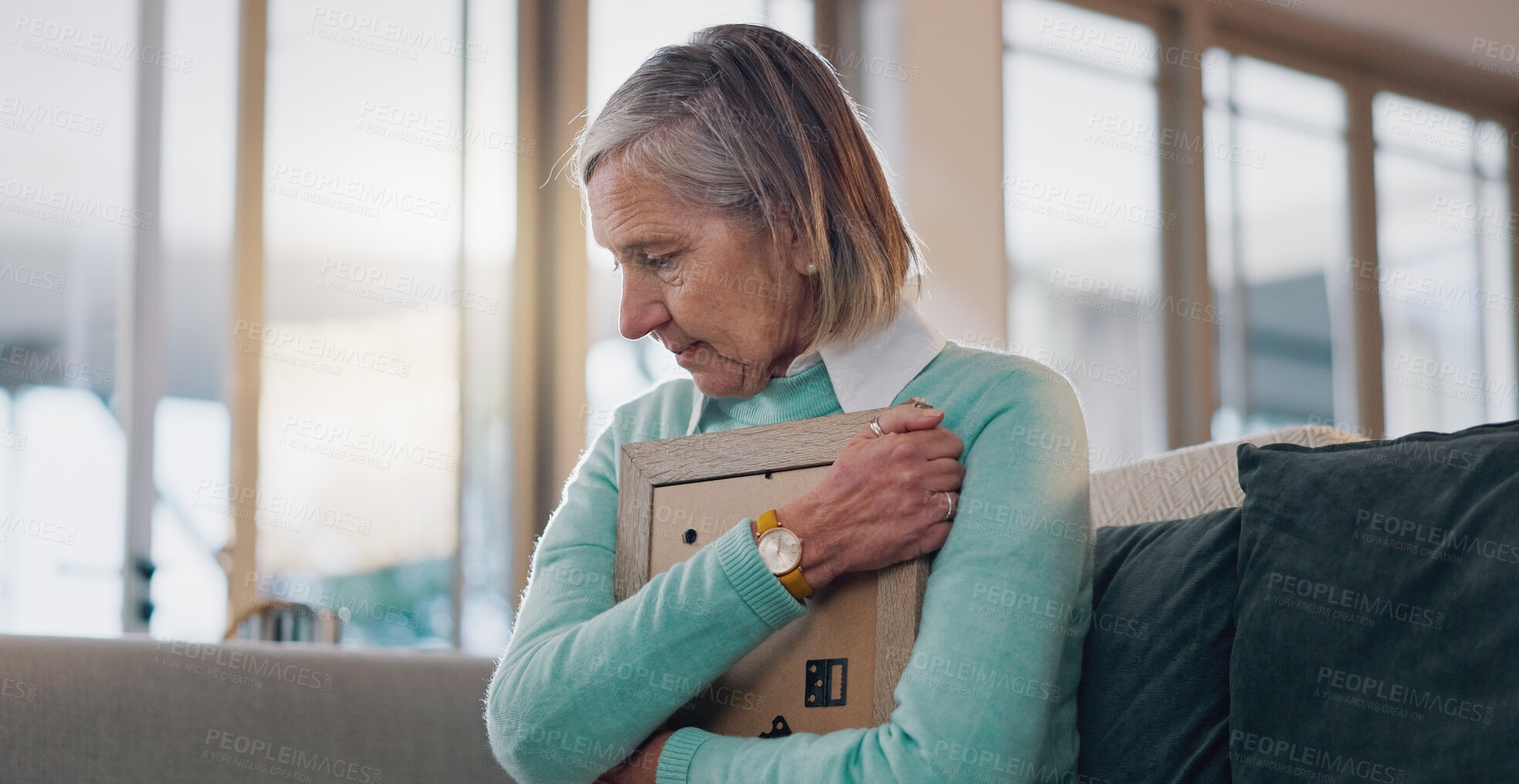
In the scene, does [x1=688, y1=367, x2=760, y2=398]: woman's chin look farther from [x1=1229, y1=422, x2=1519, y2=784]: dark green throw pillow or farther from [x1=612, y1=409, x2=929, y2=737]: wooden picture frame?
[x1=1229, y1=422, x2=1519, y2=784]: dark green throw pillow

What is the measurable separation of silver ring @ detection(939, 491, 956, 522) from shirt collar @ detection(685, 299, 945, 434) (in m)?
0.17

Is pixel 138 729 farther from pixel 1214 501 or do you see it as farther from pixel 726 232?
pixel 1214 501

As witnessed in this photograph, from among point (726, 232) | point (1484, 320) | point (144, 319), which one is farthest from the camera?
point (1484, 320)

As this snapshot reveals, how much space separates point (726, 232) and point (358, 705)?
87cm

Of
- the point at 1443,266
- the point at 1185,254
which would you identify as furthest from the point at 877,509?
the point at 1443,266

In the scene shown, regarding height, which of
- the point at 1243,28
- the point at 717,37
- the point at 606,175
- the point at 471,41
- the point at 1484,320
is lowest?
the point at 606,175

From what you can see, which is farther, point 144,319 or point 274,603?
point 144,319

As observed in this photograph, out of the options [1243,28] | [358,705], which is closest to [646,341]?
[358,705]

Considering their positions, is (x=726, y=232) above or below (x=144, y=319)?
below

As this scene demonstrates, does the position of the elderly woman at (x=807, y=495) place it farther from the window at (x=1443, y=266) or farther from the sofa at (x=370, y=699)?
the window at (x=1443, y=266)

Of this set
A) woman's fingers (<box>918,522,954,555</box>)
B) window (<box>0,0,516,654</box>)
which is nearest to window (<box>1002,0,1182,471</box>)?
window (<box>0,0,516,654</box>)

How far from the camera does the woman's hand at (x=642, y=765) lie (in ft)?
3.80

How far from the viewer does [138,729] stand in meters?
1.50

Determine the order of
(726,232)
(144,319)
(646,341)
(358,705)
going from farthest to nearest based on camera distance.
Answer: (646,341) → (144,319) → (358,705) → (726,232)
